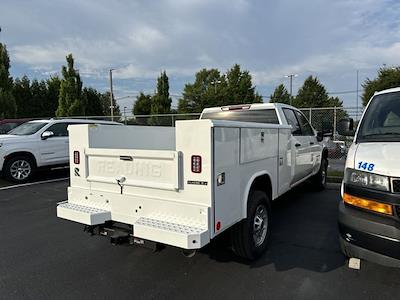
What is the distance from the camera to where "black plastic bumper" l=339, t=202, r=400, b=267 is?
275cm

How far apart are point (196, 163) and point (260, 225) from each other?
1.54m

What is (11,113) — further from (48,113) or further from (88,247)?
(88,247)

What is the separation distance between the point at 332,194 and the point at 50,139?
25.8 ft

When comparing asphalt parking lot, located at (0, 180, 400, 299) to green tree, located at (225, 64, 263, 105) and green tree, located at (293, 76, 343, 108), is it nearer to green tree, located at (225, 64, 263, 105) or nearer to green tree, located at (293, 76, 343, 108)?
green tree, located at (225, 64, 263, 105)

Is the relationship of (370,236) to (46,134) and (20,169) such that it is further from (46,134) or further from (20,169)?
(20,169)

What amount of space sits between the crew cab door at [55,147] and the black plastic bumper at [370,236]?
875 cm

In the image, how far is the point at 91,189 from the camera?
3914mm

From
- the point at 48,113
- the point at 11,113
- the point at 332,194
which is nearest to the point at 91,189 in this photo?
the point at 332,194

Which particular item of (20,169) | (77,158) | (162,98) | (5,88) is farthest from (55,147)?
(162,98)

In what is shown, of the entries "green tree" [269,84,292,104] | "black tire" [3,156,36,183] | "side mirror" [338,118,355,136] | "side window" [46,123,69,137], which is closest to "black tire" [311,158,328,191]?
"side mirror" [338,118,355,136]

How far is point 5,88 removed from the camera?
69.5 feet

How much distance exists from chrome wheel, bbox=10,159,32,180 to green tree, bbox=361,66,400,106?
84.8 ft

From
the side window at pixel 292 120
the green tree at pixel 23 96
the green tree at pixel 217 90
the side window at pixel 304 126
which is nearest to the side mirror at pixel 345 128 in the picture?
the side window at pixel 292 120

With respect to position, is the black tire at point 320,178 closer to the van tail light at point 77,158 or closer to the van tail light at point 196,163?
the van tail light at point 196,163
